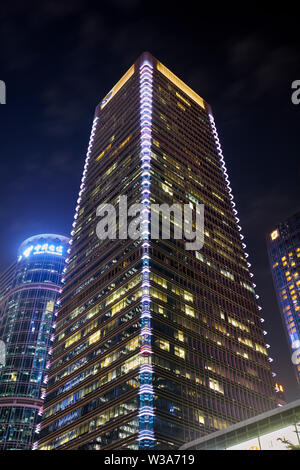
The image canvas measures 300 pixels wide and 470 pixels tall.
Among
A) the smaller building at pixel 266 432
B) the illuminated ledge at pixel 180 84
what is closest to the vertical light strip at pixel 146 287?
the smaller building at pixel 266 432

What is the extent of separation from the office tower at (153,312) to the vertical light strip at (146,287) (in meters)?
0.22

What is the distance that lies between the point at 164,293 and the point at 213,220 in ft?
145

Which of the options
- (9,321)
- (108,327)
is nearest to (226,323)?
(108,327)

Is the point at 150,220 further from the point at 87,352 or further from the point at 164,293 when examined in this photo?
the point at 87,352

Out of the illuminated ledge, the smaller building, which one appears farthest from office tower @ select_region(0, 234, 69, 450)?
the illuminated ledge

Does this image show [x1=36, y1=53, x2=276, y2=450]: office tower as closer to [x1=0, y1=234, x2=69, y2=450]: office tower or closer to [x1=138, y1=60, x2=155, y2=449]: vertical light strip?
[x1=138, y1=60, x2=155, y2=449]: vertical light strip

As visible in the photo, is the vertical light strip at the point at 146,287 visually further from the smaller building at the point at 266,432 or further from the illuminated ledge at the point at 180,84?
the illuminated ledge at the point at 180,84

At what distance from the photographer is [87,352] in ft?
325

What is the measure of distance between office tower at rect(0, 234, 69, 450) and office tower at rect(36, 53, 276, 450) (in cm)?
3394

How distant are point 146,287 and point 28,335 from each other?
87.8 m

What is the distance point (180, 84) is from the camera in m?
170

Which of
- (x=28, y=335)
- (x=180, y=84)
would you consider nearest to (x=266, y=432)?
(x=28, y=335)

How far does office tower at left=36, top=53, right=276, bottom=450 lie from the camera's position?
267ft

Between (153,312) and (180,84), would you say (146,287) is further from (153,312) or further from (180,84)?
(180,84)
